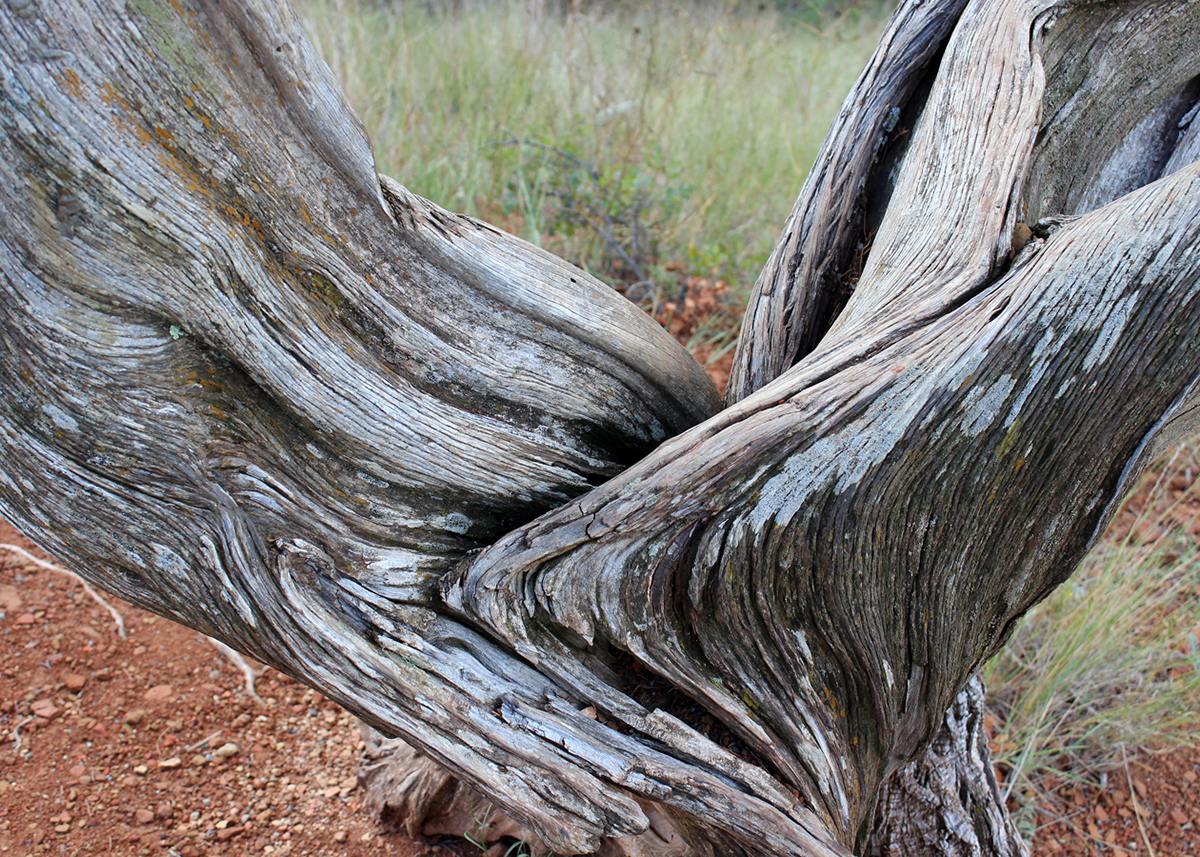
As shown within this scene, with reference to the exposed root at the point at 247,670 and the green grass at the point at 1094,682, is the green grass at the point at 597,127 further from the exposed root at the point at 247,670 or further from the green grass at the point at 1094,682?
the exposed root at the point at 247,670

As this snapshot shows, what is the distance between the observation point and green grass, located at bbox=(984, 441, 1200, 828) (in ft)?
8.46

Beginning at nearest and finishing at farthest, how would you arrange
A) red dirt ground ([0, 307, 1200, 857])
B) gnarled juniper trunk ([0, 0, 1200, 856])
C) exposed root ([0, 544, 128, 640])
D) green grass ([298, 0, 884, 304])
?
gnarled juniper trunk ([0, 0, 1200, 856]) < red dirt ground ([0, 307, 1200, 857]) < exposed root ([0, 544, 128, 640]) < green grass ([298, 0, 884, 304])

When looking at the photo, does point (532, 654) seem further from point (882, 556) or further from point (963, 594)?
point (963, 594)

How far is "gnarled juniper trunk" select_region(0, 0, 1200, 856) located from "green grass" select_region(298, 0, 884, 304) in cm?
226

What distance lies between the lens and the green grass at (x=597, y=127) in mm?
4023

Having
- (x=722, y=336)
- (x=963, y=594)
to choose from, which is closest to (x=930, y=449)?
(x=963, y=594)

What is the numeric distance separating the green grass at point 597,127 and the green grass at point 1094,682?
195 cm

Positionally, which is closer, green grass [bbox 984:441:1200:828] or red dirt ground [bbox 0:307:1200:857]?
red dirt ground [bbox 0:307:1200:857]

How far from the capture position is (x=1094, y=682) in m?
2.67

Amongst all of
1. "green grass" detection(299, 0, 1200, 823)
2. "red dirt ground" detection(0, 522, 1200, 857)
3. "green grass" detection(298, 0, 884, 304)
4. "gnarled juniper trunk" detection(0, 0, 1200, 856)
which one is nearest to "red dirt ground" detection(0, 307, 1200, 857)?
"red dirt ground" detection(0, 522, 1200, 857)

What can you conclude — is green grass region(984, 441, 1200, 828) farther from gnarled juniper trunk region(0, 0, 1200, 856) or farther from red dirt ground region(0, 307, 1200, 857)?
gnarled juniper trunk region(0, 0, 1200, 856)

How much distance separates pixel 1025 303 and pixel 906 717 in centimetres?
85

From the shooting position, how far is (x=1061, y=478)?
4.52 ft

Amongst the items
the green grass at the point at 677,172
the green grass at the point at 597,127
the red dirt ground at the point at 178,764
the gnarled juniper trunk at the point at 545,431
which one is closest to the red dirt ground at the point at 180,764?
the red dirt ground at the point at 178,764
